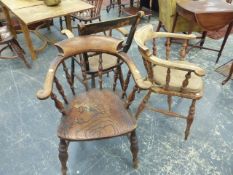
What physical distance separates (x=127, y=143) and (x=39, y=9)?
1.77 meters

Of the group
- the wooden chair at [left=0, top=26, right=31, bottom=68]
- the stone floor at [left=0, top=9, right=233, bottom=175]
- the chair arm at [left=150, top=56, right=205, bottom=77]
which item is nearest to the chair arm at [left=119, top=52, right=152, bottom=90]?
A: the chair arm at [left=150, top=56, right=205, bottom=77]

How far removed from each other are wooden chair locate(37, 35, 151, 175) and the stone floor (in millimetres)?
181

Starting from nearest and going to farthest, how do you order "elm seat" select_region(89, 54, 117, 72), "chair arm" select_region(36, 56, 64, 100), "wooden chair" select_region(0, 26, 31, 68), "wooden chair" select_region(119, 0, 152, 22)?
"chair arm" select_region(36, 56, 64, 100)
"elm seat" select_region(89, 54, 117, 72)
"wooden chair" select_region(0, 26, 31, 68)
"wooden chair" select_region(119, 0, 152, 22)

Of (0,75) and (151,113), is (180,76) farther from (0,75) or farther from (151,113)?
(0,75)

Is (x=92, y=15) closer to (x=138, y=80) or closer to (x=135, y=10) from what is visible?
(x=135, y=10)

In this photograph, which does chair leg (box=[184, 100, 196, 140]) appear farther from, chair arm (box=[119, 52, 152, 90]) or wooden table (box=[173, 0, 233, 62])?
wooden table (box=[173, 0, 233, 62])

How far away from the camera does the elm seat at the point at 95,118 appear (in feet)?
4.05

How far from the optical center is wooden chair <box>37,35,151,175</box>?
1225 mm

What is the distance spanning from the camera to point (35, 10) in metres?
2.38

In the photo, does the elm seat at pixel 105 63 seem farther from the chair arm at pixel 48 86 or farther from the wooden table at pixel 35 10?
the wooden table at pixel 35 10

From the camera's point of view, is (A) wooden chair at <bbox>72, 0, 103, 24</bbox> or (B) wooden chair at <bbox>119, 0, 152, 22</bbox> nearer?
(A) wooden chair at <bbox>72, 0, 103, 24</bbox>

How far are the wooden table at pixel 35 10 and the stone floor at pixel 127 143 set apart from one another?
2.24 feet

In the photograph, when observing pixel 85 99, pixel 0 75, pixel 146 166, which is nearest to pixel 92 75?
pixel 85 99

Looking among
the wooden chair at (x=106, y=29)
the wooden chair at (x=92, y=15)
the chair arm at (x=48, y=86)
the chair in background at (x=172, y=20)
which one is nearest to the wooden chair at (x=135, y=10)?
the chair in background at (x=172, y=20)
